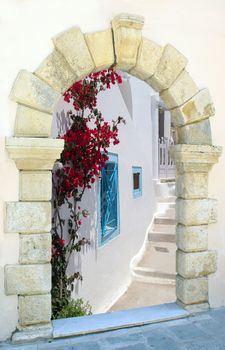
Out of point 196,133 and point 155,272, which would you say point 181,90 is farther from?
point 155,272

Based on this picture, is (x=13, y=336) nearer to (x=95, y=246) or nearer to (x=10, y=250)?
(x=10, y=250)

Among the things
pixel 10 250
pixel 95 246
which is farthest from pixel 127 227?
pixel 10 250

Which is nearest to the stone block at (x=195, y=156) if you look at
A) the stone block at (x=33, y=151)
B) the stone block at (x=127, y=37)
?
the stone block at (x=127, y=37)

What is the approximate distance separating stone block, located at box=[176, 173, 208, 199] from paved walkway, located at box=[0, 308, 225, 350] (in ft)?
3.71

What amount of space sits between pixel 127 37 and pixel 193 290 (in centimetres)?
237

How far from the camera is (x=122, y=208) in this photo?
21.0ft

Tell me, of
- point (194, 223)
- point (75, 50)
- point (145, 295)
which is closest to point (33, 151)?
point (75, 50)

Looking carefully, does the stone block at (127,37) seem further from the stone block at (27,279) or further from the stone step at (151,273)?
the stone step at (151,273)

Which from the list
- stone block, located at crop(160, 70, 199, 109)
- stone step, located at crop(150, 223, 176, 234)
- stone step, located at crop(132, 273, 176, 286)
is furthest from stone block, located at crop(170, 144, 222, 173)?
stone step, located at crop(150, 223, 176, 234)

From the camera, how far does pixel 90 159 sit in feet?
12.6

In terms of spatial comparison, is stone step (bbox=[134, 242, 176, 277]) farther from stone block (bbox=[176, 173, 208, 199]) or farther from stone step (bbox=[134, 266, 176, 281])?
stone block (bbox=[176, 173, 208, 199])

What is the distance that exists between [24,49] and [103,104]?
8.22 ft

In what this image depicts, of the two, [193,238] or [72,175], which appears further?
[72,175]

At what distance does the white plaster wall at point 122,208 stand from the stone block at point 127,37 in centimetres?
110
